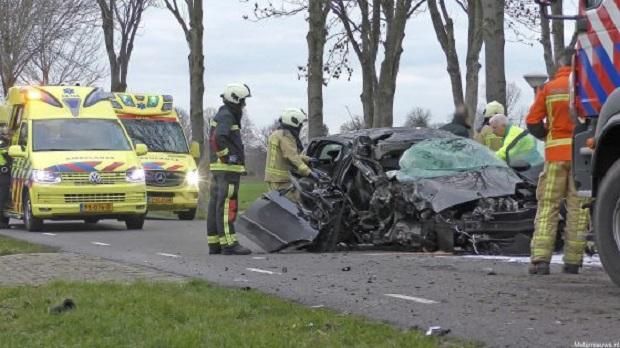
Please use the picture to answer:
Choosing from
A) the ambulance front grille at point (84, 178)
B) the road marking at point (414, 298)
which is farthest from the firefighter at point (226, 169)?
the ambulance front grille at point (84, 178)

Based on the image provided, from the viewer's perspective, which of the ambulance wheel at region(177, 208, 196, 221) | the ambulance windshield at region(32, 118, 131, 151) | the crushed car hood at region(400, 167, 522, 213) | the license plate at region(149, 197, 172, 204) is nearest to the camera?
the crushed car hood at region(400, 167, 522, 213)

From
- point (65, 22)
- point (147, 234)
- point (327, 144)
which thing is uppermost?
point (65, 22)

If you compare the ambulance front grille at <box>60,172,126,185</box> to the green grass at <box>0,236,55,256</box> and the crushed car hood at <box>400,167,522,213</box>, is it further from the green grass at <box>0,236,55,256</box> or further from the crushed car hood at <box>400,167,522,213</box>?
the crushed car hood at <box>400,167,522,213</box>

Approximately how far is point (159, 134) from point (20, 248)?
7967 millimetres

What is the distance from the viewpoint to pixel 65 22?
3291 centimetres

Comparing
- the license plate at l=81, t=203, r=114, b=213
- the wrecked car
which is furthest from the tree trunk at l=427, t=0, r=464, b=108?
the wrecked car

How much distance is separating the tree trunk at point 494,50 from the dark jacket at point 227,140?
21.6 feet

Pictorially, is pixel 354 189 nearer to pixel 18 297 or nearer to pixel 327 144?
pixel 327 144

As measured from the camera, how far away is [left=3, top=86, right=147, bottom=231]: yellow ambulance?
1572 cm

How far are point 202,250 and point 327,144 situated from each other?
218cm

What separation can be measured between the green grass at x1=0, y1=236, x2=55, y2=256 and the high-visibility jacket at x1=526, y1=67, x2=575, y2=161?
6339 mm

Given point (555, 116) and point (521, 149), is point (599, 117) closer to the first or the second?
point (555, 116)

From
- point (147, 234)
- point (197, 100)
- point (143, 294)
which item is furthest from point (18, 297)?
point (197, 100)

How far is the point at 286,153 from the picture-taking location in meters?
12.3
